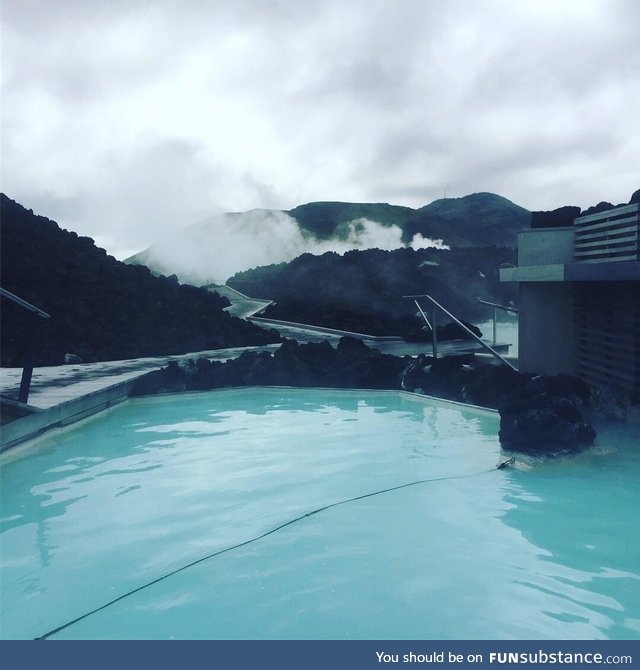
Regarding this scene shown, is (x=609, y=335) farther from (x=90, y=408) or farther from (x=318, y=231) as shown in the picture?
(x=318, y=231)

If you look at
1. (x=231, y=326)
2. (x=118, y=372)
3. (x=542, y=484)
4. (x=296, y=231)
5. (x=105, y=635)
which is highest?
(x=296, y=231)

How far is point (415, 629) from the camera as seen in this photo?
14.8 ft

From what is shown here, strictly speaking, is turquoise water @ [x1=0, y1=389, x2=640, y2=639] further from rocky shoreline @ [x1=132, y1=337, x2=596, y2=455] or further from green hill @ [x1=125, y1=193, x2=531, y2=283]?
green hill @ [x1=125, y1=193, x2=531, y2=283]

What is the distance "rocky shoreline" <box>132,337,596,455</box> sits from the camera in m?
8.46

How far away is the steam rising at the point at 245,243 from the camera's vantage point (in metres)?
65.3

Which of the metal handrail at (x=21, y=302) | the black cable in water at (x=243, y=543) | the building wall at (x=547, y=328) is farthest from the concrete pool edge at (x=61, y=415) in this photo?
the building wall at (x=547, y=328)

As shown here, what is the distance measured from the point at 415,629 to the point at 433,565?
105 cm

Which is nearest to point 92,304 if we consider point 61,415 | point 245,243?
point 61,415

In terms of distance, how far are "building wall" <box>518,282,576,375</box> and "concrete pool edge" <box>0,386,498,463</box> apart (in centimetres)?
179

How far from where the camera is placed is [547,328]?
39.3 feet

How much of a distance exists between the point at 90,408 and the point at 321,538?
702 centimetres

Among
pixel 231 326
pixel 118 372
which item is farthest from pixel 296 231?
pixel 118 372

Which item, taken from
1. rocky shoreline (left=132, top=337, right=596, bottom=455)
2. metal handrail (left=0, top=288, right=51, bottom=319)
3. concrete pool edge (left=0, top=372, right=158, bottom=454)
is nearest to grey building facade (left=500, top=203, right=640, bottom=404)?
rocky shoreline (left=132, top=337, right=596, bottom=455)
